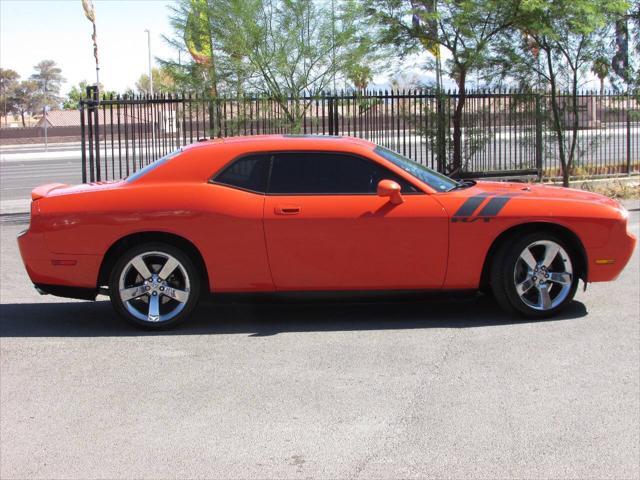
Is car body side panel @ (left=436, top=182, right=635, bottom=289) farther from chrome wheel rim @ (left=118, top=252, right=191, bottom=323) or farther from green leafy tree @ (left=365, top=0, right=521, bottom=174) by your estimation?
green leafy tree @ (left=365, top=0, right=521, bottom=174)

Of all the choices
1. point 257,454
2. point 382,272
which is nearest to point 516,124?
point 382,272

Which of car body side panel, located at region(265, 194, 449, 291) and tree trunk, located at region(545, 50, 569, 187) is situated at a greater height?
tree trunk, located at region(545, 50, 569, 187)

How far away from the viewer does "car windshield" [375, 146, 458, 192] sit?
7.48 metres

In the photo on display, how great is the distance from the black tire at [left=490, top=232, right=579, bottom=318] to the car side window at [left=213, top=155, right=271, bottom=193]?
81.4 inches

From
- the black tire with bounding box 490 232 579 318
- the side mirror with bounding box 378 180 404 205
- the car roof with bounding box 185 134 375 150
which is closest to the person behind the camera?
the side mirror with bounding box 378 180 404 205

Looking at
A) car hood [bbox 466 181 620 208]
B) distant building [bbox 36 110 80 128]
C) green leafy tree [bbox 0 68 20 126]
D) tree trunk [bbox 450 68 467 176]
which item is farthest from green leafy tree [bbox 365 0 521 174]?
green leafy tree [bbox 0 68 20 126]

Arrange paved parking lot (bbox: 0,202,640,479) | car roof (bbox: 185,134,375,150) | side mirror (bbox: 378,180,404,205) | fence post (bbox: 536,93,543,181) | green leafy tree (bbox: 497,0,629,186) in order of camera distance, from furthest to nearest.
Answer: fence post (bbox: 536,93,543,181), green leafy tree (bbox: 497,0,629,186), car roof (bbox: 185,134,375,150), side mirror (bbox: 378,180,404,205), paved parking lot (bbox: 0,202,640,479)

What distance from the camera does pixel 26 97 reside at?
4528 inches

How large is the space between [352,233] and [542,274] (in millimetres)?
1646

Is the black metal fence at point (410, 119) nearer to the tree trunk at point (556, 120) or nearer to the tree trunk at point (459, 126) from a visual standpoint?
the tree trunk at point (459, 126)

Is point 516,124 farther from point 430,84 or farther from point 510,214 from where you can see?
point 510,214

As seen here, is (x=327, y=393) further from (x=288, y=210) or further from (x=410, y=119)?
(x=410, y=119)

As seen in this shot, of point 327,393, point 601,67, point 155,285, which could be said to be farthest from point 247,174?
point 601,67

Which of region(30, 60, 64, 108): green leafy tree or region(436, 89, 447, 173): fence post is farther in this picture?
region(30, 60, 64, 108): green leafy tree
